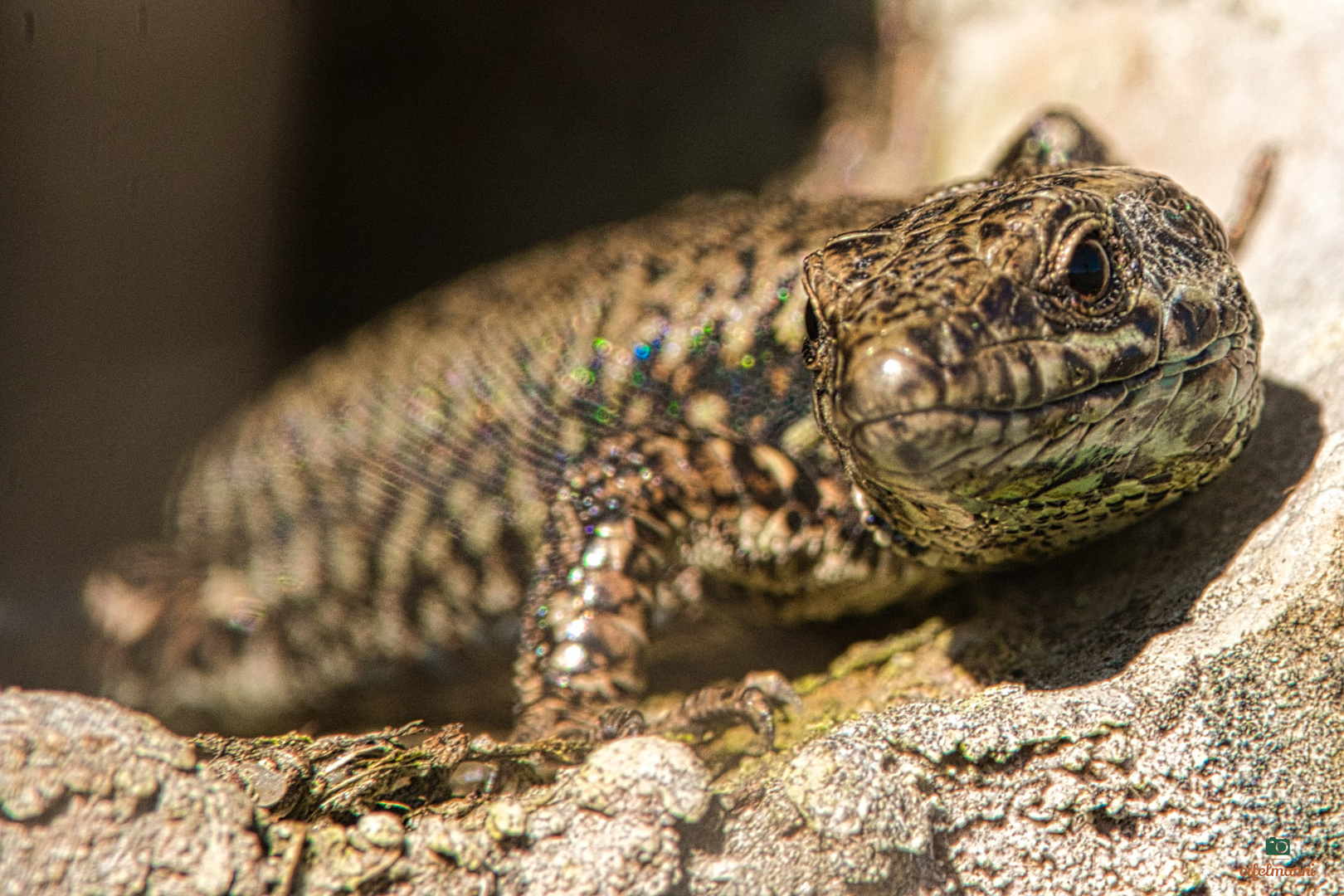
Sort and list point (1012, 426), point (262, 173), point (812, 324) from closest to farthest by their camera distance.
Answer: point (1012, 426), point (812, 324), point (262, 173)

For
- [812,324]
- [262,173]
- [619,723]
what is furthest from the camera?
[262,173]

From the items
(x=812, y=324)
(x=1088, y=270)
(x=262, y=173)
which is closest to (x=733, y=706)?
(x=812, y=324)

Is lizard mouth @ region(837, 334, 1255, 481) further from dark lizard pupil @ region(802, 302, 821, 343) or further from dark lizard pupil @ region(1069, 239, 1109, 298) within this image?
dark lizard pupil @ region(802, 302, 821, 343)

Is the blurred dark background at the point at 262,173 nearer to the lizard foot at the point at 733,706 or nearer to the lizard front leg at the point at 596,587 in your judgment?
the lizard front leg at the point at 596,587

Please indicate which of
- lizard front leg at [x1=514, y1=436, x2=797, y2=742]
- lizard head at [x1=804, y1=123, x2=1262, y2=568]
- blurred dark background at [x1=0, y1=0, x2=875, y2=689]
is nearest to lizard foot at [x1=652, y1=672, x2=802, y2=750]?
lizard front leg at [x1=514, y1=436, x2=797, y2=742]

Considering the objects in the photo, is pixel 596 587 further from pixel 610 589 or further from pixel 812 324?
pixel 812 324

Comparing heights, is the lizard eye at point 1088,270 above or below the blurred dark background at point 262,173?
below

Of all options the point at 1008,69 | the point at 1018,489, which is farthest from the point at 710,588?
the point at 1008,69

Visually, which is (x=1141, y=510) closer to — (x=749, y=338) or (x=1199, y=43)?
(x=749, y=338)

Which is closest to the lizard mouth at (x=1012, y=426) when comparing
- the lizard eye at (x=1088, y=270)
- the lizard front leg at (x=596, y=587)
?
the lizard eye at (x=1088, y=270)
